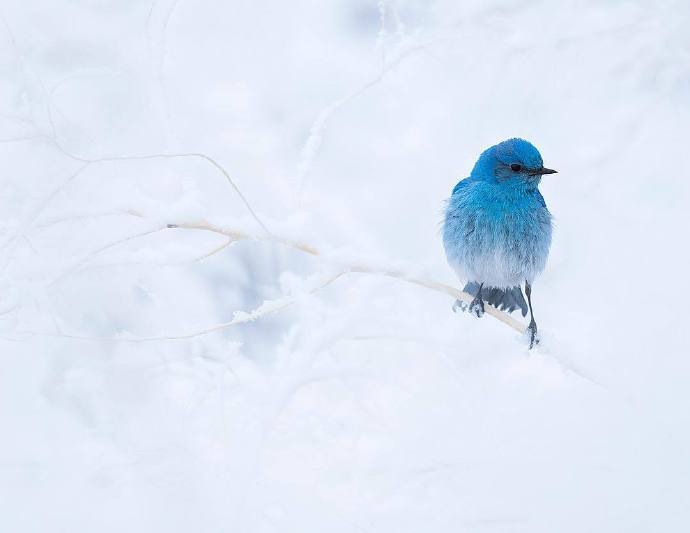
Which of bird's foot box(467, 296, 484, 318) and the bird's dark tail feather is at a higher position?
the bird's dark tail feather

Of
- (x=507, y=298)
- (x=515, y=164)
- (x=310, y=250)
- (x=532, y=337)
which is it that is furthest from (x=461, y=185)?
(x=310, y=250)

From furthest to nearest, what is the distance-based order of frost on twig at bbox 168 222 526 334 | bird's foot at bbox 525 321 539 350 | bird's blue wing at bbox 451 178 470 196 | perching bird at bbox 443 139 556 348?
1. bird's blue wing at bbox 451 178 470 196
2. perching bird at bbox 443 139 556 348
3. bird's foot at bbox 525 321 539 350
4. frost on twig at bbox 168 222 526 334

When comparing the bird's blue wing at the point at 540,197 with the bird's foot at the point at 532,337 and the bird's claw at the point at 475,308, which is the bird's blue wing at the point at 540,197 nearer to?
the bird's claw at the point at 475,308

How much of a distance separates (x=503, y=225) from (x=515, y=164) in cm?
27

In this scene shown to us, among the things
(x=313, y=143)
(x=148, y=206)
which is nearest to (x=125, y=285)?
(x=148, y=206)

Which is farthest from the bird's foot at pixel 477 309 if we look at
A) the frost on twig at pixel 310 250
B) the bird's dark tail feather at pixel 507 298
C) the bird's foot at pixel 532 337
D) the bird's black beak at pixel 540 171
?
the frost on twig at pixel 310 250

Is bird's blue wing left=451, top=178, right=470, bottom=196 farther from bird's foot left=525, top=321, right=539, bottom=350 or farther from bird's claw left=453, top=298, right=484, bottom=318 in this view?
bird's foot left=525, top=321, right=539, bottom=350

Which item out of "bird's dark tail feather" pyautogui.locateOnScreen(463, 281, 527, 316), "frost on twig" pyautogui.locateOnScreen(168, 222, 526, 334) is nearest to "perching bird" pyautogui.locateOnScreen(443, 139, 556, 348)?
"bird's dark tail feather" pyautogui.locateOnScreen(463, 281, 527, 316)

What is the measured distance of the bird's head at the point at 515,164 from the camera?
3.40 metres

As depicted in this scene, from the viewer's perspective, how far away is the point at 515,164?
342 cm

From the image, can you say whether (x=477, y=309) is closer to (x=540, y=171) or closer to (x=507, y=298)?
(x=507, y=298)

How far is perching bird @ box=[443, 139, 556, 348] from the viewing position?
335cm

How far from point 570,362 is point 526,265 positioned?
802mm

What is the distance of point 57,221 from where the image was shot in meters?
2.42
